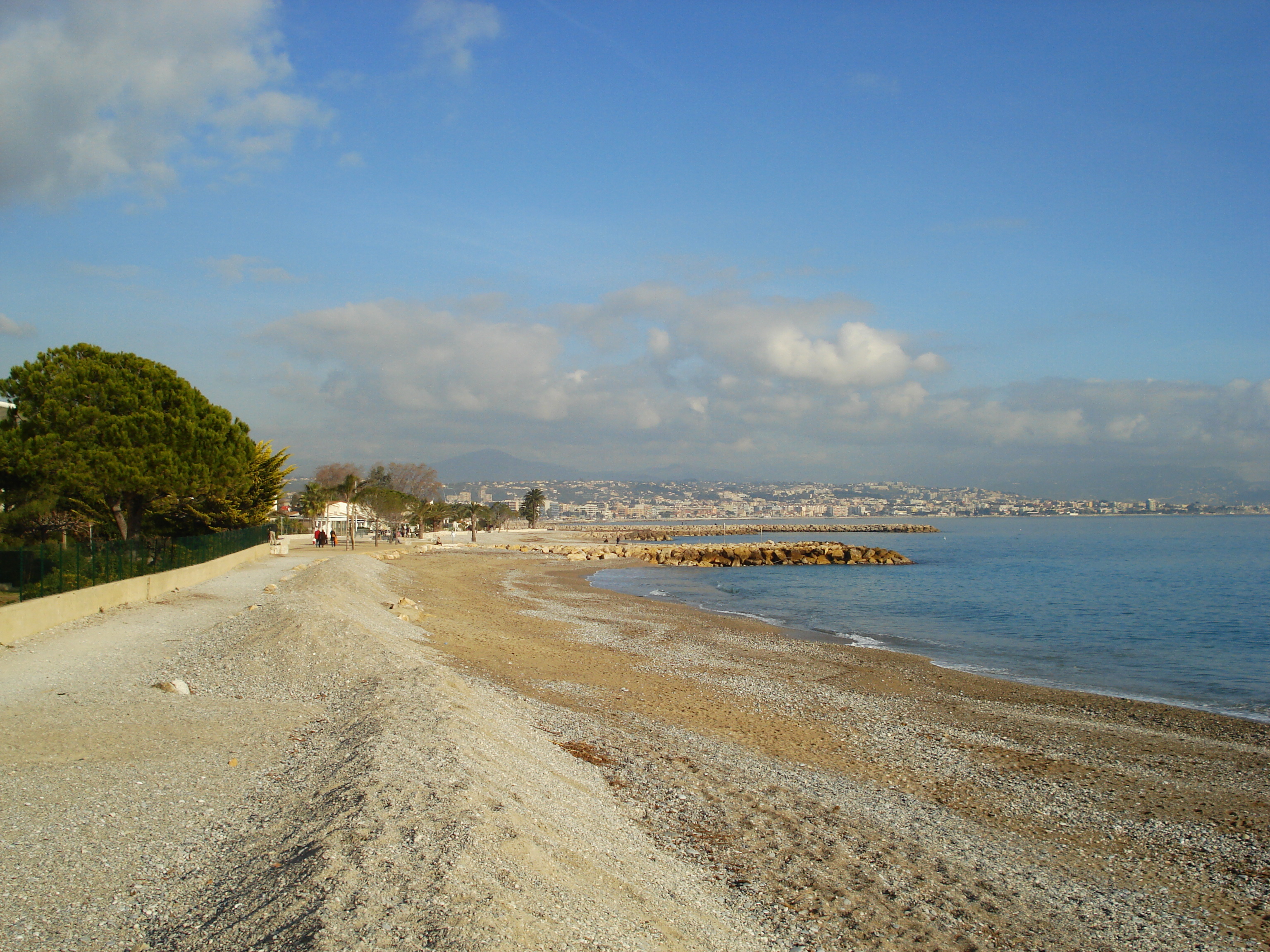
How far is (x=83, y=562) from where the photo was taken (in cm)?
1808

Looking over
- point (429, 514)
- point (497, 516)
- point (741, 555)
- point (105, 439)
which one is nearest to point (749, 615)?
point (105, 439)

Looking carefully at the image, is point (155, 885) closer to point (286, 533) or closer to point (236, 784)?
point (236, 784)

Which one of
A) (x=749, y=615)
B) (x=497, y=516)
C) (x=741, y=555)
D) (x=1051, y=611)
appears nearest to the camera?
(x=749, y=615)

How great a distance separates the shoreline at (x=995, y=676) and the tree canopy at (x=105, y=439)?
19631 millimetres

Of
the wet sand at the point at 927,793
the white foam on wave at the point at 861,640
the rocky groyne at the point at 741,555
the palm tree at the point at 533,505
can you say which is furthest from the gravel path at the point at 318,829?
the palm tree at the point at 533,505

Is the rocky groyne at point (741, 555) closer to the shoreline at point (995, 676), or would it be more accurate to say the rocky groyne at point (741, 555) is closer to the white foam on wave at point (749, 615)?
the white foam on wave at point (749, 615)

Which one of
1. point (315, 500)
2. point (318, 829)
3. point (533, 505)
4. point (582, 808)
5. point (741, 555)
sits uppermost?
point (315, 500)

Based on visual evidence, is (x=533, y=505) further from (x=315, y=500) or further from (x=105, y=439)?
Answer: (x=105, y=439)

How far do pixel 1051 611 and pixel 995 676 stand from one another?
51.1 feet

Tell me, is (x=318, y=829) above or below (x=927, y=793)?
above

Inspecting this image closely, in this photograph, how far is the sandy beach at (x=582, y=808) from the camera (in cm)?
500

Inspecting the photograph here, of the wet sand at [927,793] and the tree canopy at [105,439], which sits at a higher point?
the tree canopy at [105,439]

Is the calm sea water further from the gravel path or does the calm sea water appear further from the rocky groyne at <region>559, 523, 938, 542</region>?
the rocky groyne at <region>559, 523, 938, 542</region>

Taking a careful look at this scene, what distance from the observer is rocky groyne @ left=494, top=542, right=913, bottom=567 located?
6141 cm
